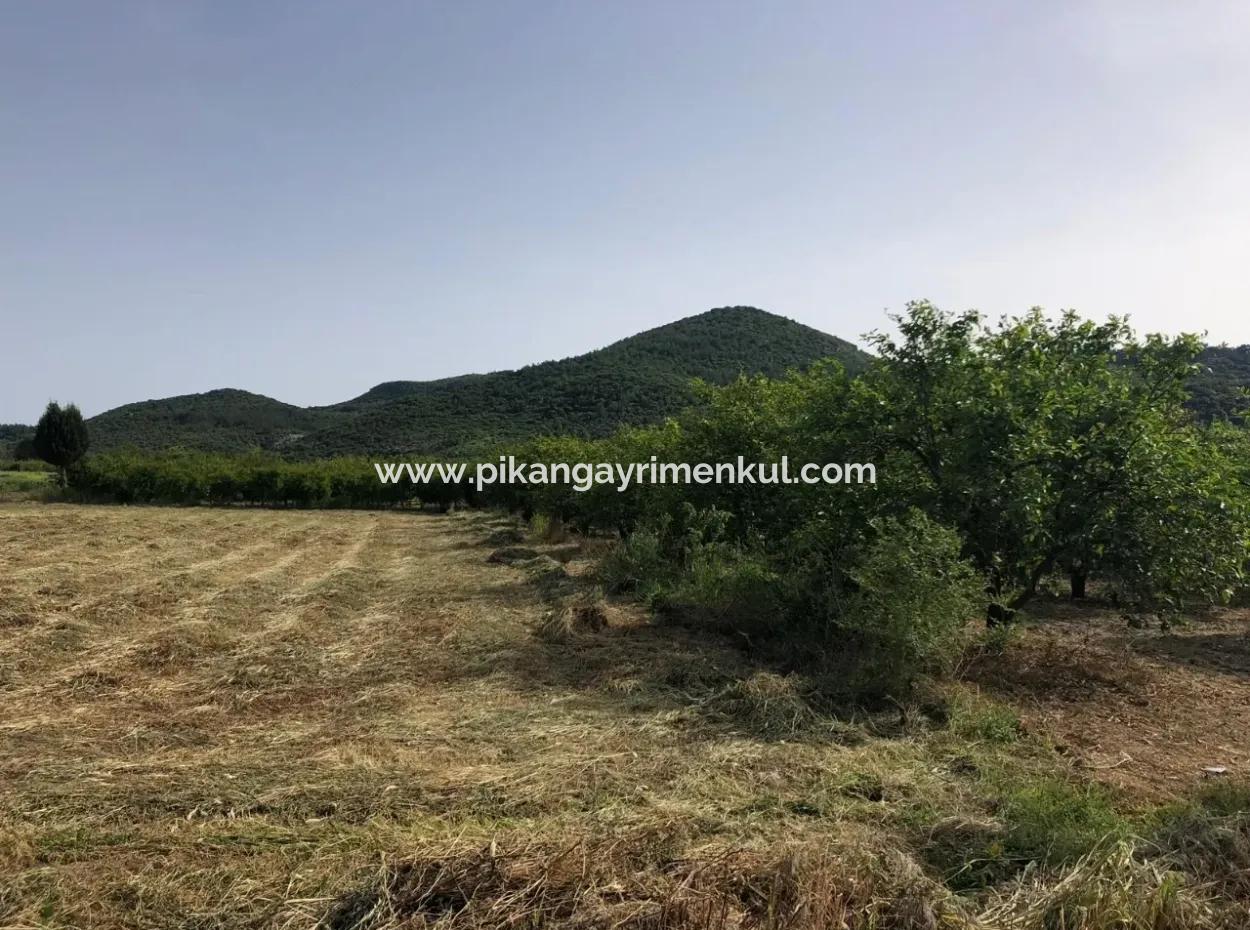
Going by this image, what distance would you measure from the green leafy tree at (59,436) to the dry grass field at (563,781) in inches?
1532

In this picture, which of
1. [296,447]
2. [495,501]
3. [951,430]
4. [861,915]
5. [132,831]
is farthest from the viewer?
[296,447]

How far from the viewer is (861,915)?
9.20ft

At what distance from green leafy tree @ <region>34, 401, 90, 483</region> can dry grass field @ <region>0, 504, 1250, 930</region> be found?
128 ft

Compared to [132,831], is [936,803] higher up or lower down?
lower down

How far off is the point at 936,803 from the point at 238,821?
3637 millimetres

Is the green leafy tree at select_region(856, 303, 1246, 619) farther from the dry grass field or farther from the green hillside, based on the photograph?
the green hillside

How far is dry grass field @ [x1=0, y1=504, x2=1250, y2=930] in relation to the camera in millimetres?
2902

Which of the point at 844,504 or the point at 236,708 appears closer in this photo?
the point at 236,708

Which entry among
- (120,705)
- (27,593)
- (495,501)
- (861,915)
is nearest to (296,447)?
(495,501)

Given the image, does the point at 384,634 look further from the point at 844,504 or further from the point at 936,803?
the point at 936,803

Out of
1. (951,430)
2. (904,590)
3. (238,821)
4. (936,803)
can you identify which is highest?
(951,430)

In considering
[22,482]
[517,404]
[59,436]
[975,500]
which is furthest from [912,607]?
[517,404]

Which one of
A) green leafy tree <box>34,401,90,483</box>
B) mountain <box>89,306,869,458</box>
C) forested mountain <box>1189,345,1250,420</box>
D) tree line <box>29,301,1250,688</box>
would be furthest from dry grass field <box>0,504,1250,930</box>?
mountain <box>89,306,869,458</box>

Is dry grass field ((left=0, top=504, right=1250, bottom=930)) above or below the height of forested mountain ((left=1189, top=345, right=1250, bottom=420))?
below
